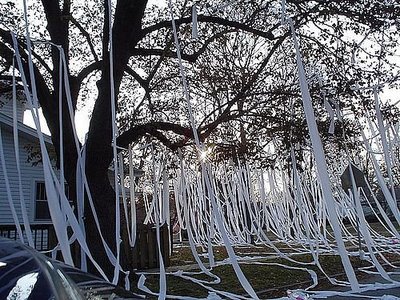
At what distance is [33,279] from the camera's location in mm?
1233

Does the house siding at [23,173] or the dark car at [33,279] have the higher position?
the house siding at [23,173]

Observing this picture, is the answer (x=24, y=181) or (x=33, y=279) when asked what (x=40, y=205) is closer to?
(x=24, y=181)

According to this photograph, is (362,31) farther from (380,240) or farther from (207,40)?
(380,240)

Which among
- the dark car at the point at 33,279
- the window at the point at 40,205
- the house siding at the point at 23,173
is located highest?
the house siding at the point at 23,173

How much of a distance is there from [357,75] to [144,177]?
41.3 feet

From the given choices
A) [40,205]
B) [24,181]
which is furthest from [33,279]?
[40,205]

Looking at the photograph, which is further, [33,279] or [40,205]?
[40,205]

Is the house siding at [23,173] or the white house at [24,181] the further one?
the house siding at [23,173]

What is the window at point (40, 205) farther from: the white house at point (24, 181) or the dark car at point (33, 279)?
the dark car at point (33, 279)

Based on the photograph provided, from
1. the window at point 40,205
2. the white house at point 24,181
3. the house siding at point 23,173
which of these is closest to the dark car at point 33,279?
the white house at point 24,181

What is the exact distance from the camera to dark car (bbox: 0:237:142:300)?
1.18 m

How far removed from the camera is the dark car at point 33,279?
3.86ft

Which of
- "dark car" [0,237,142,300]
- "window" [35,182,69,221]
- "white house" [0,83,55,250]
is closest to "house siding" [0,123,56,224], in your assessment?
"white house" [0,83,55,250]

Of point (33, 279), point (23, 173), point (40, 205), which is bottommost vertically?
point (33, 279)
